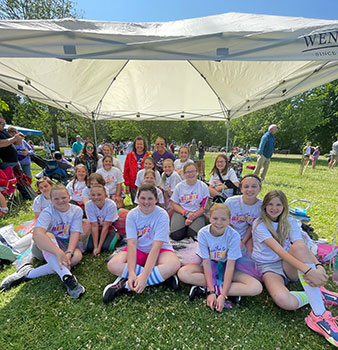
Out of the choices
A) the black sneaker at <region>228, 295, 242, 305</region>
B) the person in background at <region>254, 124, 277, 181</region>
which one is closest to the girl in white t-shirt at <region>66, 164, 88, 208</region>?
the black sneaker at <region>228, 295, 242, 305</region>

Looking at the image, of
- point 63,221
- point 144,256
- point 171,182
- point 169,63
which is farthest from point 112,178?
point 169,63

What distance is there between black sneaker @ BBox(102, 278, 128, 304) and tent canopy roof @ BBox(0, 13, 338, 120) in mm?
2216

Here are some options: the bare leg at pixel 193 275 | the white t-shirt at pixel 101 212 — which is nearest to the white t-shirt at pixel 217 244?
the bare leg at pixel 193 275

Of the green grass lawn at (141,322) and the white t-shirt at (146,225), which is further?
the white t-shirt at (146,225)

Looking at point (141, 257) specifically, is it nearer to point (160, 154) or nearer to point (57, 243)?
point (57, 243)

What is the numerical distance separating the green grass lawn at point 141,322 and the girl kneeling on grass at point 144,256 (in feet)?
0.50

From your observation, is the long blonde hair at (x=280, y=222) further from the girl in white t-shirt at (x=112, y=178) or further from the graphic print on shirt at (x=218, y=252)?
the girl in white t-shirt at (x=112, y=178)

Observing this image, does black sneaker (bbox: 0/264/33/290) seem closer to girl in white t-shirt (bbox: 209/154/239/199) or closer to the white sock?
the white sock

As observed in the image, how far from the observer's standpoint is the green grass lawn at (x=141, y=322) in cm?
157

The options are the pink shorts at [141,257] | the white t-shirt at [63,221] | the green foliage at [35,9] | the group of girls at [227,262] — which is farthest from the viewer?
the green foliage at [35,9]

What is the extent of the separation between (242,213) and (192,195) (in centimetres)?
86

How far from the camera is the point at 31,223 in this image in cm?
354

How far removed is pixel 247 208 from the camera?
2574 mm

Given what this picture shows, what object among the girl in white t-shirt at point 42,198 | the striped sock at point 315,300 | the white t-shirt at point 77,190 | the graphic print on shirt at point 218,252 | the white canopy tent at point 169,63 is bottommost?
the striped sock at point 315,300
